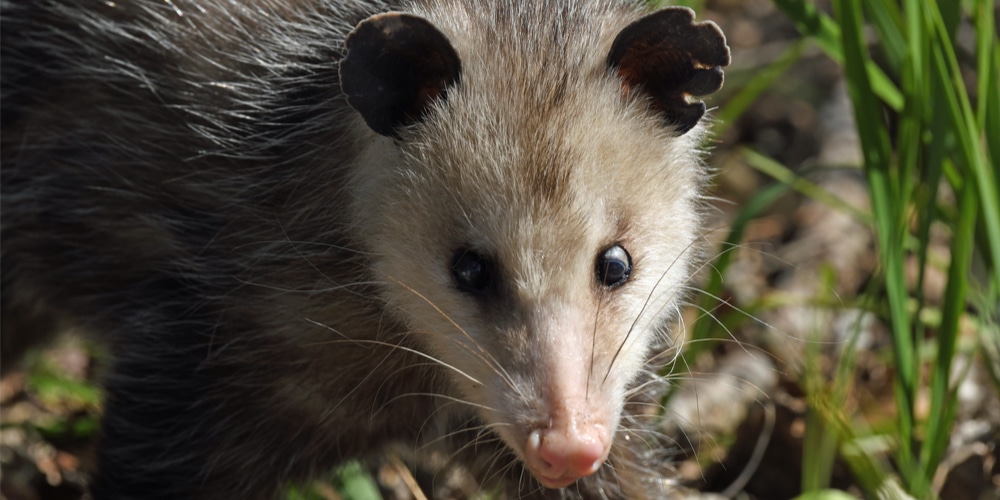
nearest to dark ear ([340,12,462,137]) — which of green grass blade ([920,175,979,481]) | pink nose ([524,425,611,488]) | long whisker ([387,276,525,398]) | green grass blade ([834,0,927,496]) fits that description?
long whisker ([387,276,525,398])

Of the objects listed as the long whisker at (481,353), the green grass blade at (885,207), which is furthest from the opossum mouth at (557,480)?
the green grass blade at (885,207)

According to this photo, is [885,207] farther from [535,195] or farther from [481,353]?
[481,353]

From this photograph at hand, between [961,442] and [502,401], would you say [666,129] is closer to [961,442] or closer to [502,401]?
[502,401]

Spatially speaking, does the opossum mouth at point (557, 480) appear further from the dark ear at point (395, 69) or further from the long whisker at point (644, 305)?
the dark ear at point (395, 69)

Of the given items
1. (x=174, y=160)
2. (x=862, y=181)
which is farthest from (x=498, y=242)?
(x=862, y=181)

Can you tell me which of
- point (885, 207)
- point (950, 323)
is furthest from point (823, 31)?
point (950, 323)

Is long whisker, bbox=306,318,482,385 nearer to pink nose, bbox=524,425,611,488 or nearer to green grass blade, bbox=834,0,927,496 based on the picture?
pink nose, bbox=524,425,611,488
